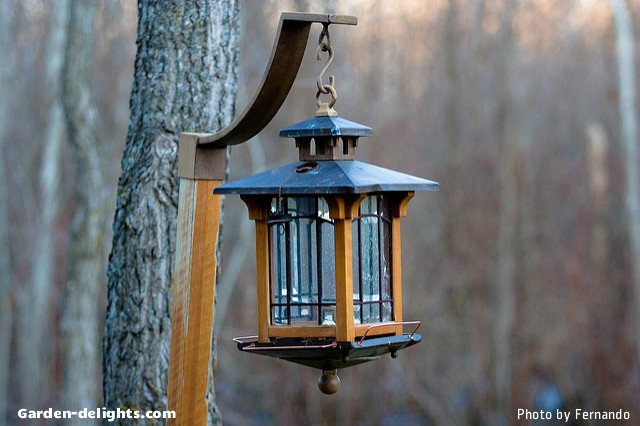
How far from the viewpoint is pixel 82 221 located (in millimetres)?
7320

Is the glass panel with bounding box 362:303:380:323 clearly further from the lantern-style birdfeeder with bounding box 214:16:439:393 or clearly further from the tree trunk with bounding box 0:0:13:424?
Result: the tree trunk with bounding box 0:0:13:424

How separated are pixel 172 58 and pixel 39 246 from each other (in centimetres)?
796

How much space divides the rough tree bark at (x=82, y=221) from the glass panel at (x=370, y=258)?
5122 mm

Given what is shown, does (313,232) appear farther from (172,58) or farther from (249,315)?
(249,315)

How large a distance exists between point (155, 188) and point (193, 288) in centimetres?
85

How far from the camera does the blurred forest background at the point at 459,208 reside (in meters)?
9.51

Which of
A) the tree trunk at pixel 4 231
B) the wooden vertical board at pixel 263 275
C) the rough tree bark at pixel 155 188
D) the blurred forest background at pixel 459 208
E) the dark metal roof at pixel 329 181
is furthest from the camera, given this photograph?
the tree trunk at pixel 4 231

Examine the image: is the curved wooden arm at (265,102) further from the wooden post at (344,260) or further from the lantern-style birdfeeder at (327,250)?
the wooden post at (344,260)

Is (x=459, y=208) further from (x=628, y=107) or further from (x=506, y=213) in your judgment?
(x=628, y=107)

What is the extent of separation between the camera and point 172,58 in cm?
338

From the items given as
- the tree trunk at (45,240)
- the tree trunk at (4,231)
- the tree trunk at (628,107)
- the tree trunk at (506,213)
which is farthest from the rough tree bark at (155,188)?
the tree trunk at (4,231)

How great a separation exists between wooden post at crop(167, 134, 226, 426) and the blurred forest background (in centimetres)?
665

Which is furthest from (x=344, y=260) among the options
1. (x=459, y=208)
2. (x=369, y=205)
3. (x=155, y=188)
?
(x=459, y=208)

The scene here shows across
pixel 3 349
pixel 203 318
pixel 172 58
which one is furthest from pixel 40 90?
pixel 203 318
